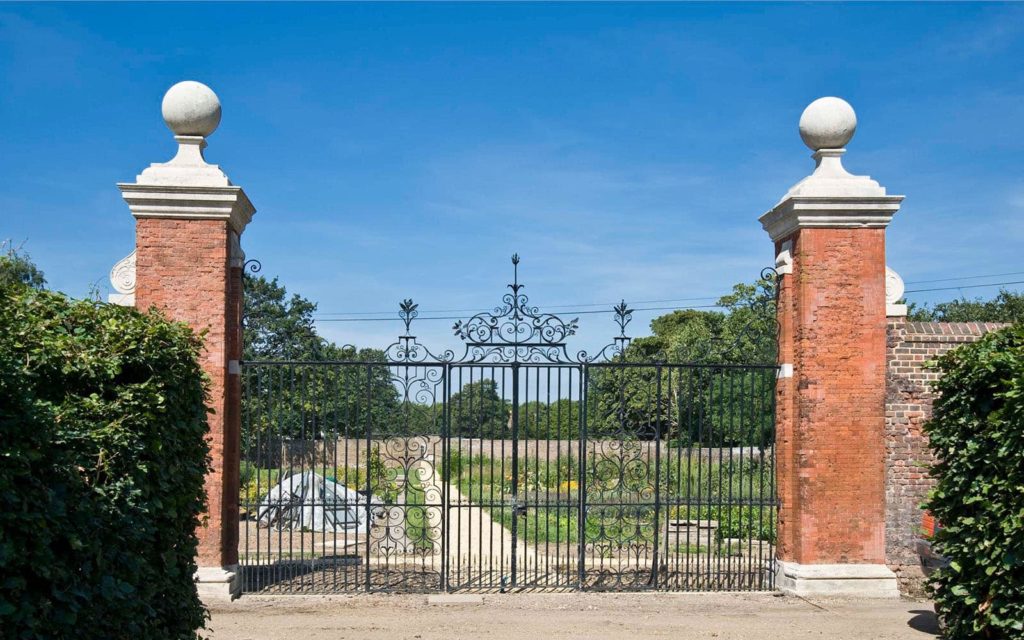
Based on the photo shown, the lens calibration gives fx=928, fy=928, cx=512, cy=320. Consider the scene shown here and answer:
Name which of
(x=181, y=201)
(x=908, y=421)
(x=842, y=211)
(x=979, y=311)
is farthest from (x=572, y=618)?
(x=979, y=311)

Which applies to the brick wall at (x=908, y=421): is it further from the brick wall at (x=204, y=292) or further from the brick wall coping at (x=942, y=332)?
the brick wall at (x=204, y=292)

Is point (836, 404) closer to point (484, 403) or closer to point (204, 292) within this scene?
point (484, 403)

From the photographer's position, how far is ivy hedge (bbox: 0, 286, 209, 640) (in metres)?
4.11

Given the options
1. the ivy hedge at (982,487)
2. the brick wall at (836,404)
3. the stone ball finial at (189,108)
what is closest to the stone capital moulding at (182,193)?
the stone ball finial at (189,108)

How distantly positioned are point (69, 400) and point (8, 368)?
132 centimetres

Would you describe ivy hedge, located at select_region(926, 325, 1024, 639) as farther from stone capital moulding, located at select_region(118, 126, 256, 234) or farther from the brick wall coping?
stone capital moulding, located at select_region(118, 126, 256, 234)

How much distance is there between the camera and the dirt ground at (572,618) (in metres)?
8.28

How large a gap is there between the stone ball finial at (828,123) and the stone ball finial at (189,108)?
633 cm

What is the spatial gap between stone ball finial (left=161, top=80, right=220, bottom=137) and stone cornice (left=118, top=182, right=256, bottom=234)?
73cm

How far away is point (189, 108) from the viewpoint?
959 centimetres

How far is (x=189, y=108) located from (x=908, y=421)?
322 inches

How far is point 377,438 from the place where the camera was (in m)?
10.0

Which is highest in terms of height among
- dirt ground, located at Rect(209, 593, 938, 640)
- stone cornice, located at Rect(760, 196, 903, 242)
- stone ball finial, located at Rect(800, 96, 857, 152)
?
stone ball finial, located at Rect(800, 96, 857, 152)

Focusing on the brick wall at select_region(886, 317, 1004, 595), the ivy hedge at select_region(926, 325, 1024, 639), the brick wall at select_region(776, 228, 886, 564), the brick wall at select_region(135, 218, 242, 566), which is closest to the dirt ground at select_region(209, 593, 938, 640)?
the brick wall at select_region(886, 317, 1004, 595)
